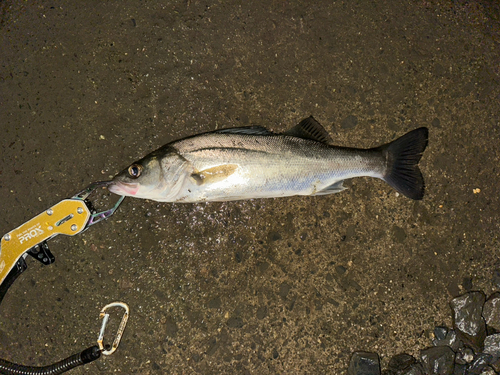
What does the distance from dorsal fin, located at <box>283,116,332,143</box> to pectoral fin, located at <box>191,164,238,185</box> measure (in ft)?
2.42

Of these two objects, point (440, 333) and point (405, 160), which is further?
point (440, 333)

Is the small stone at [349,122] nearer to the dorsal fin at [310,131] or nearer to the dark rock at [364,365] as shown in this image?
the dorsal fin at [310,131]

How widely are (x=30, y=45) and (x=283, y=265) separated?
361 centimetres

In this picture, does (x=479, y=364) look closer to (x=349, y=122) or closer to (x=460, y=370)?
(x=460, y=370)

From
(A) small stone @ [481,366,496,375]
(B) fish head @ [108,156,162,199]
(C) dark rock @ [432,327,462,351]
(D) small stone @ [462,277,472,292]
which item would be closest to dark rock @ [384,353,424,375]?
(C) dark rock @ [432,327,462,351]

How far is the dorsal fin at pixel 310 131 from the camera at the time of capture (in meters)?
3.00

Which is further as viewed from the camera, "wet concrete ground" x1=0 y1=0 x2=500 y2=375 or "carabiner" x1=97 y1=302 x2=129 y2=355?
"wet concrete ground" x1=0 y1=0 x2=500 y2=375

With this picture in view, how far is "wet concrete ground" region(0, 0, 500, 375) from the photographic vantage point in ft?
9.94

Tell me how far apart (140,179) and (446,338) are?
12.3 ft

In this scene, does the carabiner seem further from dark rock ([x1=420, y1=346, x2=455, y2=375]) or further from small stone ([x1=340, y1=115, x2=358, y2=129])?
dark rock ([x1=420, y1=346, x2=455, y2=375])

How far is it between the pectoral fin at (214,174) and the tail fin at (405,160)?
160cm

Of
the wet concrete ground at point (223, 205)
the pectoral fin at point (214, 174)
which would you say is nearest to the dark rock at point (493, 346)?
the wet concrete ground at point (223, 205)

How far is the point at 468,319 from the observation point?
11.0 feet

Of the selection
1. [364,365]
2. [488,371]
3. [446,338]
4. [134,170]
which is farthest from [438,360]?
[134,170]
